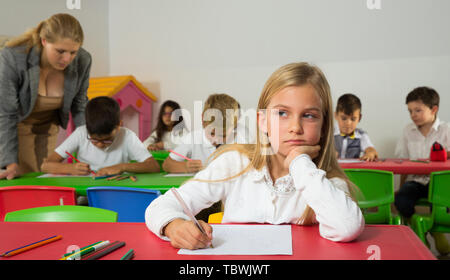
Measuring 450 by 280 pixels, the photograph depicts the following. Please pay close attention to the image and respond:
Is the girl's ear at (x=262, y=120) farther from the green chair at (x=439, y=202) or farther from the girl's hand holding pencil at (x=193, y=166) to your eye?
the green chair at (x=439, y=202)

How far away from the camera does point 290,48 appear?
292 centimetres

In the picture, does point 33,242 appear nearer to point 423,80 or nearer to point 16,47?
point 16,47

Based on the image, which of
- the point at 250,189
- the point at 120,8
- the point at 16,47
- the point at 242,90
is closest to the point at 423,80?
the point at 242,90

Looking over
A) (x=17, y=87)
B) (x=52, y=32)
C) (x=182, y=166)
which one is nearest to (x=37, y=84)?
(x=17, y=87)

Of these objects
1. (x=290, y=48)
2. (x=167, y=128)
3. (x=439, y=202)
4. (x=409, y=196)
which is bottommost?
(x=409, y=196)

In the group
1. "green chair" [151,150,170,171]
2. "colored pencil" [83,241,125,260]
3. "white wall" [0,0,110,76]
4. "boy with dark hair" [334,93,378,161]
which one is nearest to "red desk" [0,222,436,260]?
"colored pencil" [83,241,125,260]

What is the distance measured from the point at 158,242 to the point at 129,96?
1.87m

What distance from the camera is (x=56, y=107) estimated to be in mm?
1708

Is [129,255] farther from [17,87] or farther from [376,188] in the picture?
[17,87]

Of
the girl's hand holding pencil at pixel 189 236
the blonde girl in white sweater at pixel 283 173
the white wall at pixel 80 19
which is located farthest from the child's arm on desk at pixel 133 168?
the girl's hand holding pencil at pixel 189 236

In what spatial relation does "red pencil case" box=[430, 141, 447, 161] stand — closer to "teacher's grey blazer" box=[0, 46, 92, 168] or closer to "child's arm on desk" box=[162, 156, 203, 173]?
"child's arm on desk" box=[162, 156, 203, 173]

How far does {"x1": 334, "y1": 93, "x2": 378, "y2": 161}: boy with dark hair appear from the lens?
7.50 ft
